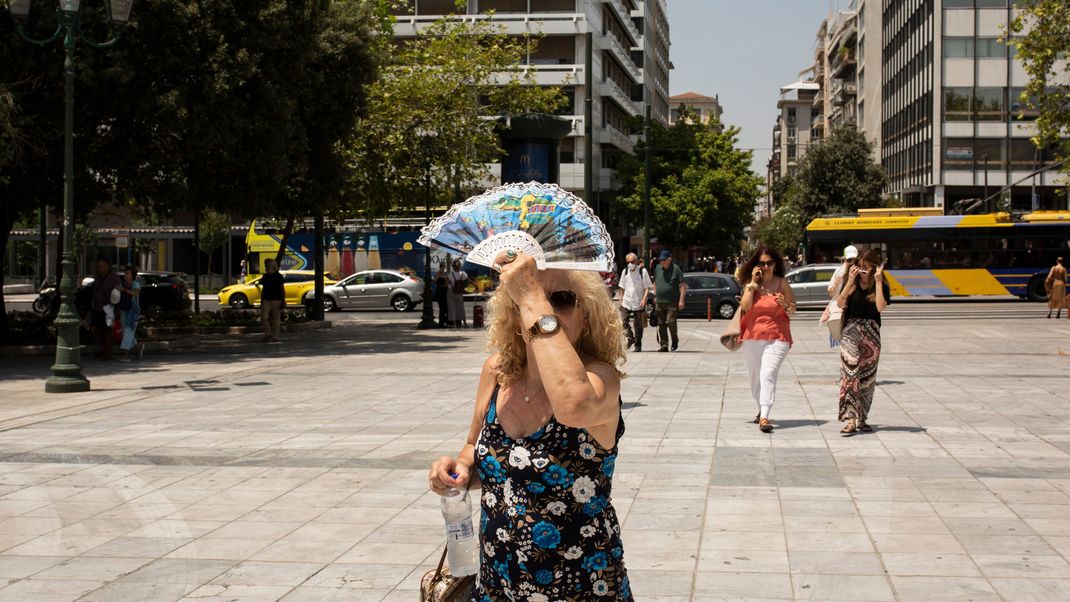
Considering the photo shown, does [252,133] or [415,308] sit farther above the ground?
[252,133]

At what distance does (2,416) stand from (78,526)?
5.93 metres

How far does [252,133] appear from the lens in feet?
71.9

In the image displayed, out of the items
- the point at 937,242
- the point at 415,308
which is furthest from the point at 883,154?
the point at 415,308

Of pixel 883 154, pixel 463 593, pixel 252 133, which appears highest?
pixel 883 154

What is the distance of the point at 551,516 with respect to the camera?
311cm

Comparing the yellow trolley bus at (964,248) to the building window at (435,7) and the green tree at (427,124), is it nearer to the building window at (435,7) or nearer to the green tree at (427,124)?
the green tree at (427,124)

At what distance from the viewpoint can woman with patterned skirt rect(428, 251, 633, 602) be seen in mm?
3029

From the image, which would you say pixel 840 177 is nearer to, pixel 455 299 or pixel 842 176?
pixel 842 176

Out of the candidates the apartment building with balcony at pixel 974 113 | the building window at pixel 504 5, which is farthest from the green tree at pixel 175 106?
the apartment building with balcony at pixel 974 113

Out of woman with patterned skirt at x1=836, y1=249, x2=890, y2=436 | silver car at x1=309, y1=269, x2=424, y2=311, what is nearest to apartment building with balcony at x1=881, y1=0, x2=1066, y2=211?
silver car at x1=309, y1=269, x2=424, y2=311

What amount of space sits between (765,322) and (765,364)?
1.32 ft

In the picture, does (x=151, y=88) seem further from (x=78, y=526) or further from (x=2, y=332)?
(x=78, y=526)

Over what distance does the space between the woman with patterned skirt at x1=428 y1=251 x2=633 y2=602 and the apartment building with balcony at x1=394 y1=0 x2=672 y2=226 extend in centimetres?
4854

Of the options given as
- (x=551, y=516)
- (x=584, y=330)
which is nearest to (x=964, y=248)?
(x=584, y=330)
